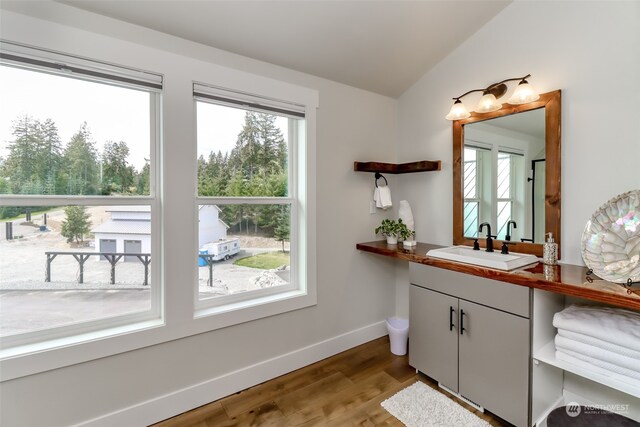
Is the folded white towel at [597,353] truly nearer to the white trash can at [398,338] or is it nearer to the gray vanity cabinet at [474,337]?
the gray vanity cabinet at [474,337]

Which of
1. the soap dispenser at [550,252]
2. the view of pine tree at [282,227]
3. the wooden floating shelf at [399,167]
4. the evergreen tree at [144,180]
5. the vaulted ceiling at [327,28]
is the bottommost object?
the soap dispenser at [550,252]

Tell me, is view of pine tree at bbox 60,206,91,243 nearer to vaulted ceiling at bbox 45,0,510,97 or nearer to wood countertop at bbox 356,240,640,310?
vaulted ceiling at bbox 45,0,510,97

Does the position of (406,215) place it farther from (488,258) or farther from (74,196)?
(74,196)

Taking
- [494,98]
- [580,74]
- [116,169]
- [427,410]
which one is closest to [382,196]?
[494,98]

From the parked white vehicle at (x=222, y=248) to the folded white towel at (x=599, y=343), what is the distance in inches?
80.1

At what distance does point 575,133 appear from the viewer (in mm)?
1814

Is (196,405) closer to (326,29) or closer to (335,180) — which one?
(335,180)

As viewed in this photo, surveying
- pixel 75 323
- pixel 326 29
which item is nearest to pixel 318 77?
pixel 326 29

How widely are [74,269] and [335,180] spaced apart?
1.85 m

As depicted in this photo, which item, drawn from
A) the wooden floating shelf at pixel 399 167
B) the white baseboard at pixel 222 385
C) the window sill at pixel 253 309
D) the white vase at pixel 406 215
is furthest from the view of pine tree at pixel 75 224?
the white vase at pixel 406 215

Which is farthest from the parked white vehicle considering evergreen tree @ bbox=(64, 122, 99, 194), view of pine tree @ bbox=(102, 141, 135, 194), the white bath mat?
the white bath mat

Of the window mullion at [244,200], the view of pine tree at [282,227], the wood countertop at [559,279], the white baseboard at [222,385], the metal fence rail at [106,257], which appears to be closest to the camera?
the wood countertop at [559,279]

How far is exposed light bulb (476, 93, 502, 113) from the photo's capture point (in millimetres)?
2092

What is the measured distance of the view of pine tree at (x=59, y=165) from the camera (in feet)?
4.93
